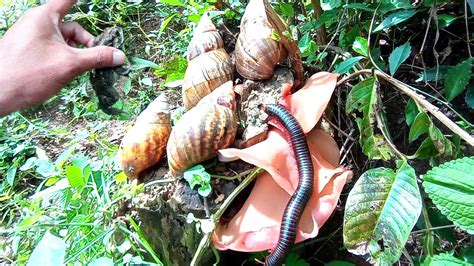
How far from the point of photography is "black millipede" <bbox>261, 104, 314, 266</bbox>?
110 centimetres

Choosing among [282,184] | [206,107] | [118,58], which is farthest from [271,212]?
[118,58]

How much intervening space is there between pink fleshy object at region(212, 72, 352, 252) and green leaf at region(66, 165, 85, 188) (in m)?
0.38

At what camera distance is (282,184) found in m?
1.14

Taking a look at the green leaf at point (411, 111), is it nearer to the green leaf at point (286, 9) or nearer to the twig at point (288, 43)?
the twig at point (288, 43)

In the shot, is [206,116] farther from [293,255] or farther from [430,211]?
[430,211]

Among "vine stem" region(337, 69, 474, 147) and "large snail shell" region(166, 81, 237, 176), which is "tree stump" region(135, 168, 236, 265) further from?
"vine stem" region(337, 69, 474, 147)

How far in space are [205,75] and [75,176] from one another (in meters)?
0.42

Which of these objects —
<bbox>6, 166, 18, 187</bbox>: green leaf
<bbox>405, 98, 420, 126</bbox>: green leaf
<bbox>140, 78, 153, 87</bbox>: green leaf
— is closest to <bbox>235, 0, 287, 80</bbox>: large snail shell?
<bbox>405, 98, 420, 126</bbox>: green leaf

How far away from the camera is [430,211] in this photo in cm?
A: 117

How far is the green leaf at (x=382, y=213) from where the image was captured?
0.97 metres

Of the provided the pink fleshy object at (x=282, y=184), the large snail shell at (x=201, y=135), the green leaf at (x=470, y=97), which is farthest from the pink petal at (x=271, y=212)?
the green leaf at (x=470, y=97)

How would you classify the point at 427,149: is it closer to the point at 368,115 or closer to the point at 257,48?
the point at 368,115

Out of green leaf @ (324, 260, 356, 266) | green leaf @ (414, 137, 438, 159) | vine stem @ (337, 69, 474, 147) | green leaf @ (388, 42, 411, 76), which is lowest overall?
green leaf @ (324, 260, 356, 266)

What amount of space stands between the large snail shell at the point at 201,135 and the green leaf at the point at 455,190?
1.61 feet
